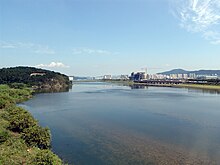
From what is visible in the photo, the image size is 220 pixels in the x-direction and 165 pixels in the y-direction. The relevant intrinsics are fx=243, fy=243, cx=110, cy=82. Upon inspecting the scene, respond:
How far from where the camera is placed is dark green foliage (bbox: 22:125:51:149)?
11.4m

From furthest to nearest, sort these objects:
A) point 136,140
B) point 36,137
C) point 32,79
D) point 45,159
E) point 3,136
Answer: point 32,79
point 136,140
point 36,137
point 3,136
point 45,159

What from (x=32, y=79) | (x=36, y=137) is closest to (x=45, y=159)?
(x=36, y=137)

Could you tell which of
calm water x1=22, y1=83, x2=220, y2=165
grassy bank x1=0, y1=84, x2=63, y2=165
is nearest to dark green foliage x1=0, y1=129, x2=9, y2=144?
grassy bank x1=0, y1=84, x2=63, y2=165

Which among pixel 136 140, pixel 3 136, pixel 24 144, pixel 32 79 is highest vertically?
pixel 32 79

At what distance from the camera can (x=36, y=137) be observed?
1164 centimetres

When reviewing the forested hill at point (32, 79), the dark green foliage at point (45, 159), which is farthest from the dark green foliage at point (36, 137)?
the forested hill at point (32, 79)

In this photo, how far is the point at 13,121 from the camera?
44.4 feet

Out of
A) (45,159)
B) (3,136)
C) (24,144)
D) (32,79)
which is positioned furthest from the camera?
(32,79)

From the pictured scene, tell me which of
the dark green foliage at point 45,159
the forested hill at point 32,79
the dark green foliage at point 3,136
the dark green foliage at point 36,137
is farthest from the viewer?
the forested hill at point 32,79

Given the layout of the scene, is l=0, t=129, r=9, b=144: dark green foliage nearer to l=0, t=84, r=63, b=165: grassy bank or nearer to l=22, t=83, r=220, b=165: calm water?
l=0, t=84, r=63, b=165: grassy bank

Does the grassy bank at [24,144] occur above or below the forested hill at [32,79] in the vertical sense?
below

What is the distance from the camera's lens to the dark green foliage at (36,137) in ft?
37.5

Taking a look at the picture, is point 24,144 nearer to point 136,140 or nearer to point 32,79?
point 136,140

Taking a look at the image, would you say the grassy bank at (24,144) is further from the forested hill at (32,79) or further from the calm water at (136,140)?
the forested hill at (32,79)
